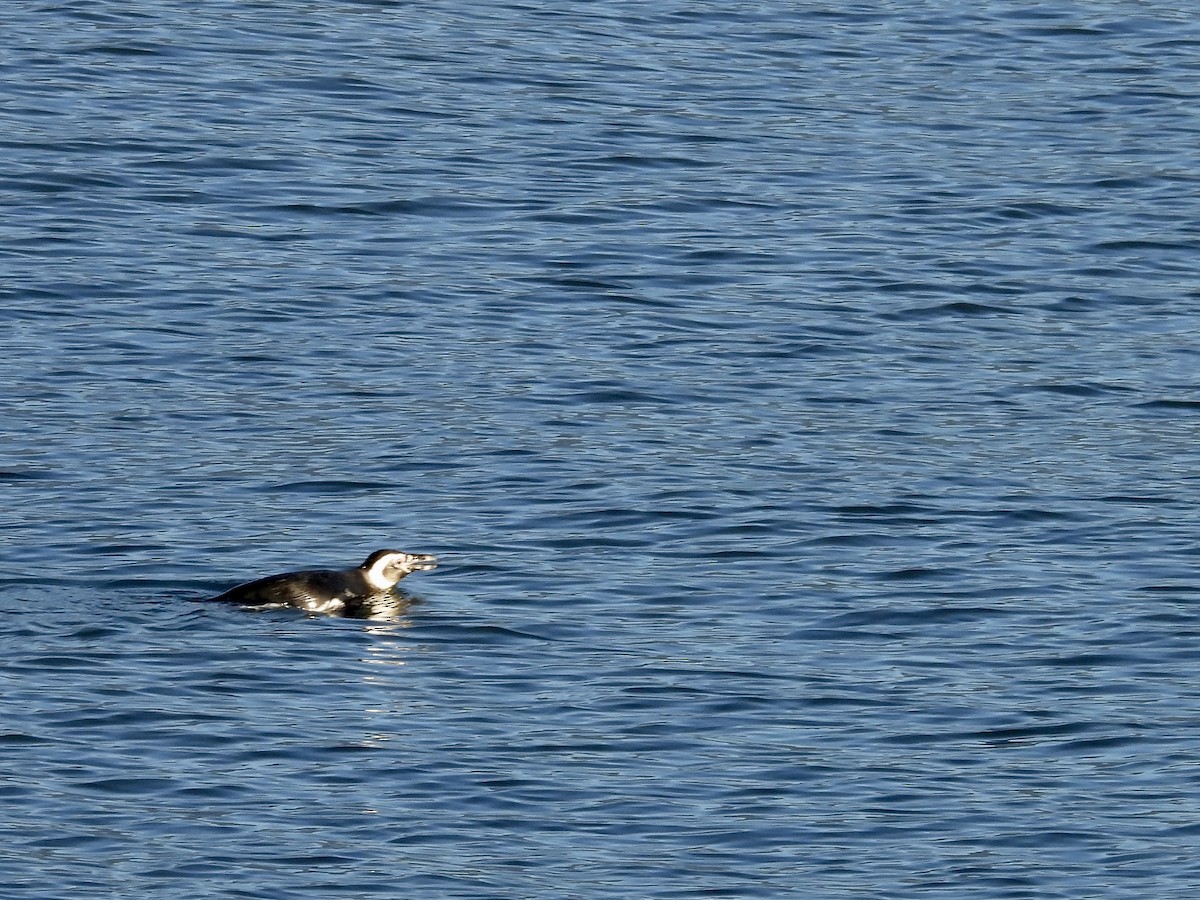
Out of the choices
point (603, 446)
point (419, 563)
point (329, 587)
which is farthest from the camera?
point (603, 446)

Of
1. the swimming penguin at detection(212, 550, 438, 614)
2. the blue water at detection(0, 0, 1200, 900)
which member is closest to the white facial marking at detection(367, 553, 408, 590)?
A: the swimming penguin at detection(212, 550, 438, 614)

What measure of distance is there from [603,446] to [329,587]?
4.12 m

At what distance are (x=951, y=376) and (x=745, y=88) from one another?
31.6 feet

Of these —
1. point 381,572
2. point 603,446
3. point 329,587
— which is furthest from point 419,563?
point 603,446

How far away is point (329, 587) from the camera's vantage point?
17062 millimetres

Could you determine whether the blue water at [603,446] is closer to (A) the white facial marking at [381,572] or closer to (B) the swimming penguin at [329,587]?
(B) the swimming penguin at [329,587]

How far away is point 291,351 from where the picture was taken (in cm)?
2283

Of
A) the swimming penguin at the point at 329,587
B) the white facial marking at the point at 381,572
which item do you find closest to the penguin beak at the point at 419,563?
the swimming penguin at the point at 329,587

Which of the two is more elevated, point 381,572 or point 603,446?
point 381,572

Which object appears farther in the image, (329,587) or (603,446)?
(603,446)

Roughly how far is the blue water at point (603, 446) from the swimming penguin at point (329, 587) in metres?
0.15

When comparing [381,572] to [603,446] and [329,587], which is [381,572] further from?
[603,446]

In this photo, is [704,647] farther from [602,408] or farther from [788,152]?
[788,152]

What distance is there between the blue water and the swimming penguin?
0.48 ft
